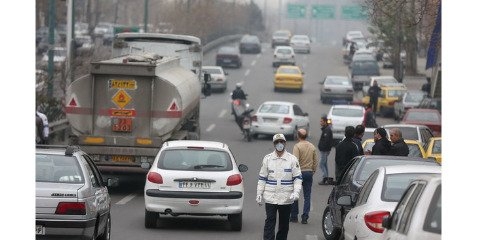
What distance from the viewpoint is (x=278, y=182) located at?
17.3m

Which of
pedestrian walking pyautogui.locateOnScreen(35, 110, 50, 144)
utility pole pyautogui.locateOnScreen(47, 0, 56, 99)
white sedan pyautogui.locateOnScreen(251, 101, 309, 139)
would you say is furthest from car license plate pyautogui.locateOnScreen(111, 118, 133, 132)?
white sedan pyautogui.locateOnScreen(251, 101, 309, 139)

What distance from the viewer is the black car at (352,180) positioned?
17.8m

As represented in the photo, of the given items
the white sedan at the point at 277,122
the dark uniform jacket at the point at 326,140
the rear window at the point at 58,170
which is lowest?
the white sedan at the point at 277,122

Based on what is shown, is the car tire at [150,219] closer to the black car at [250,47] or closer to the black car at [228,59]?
the black car at [228,59]

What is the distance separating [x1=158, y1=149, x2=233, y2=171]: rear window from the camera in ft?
68.1

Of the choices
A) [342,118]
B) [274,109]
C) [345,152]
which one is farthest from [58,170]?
[342,118]

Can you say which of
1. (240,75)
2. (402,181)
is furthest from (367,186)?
(240,75)

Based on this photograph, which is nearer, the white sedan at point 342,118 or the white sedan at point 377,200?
the white sedan at point 377,200

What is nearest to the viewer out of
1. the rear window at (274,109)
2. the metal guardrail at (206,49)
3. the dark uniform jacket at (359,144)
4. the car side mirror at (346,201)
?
the car side mirror at (346,201)

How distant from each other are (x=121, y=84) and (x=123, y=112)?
63cm

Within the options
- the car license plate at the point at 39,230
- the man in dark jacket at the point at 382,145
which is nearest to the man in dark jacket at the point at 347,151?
the man in dark jacket at the point at 382,145

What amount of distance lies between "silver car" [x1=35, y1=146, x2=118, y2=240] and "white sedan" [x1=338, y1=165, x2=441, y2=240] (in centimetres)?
317

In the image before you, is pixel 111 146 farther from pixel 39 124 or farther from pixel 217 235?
pixel 217 235
